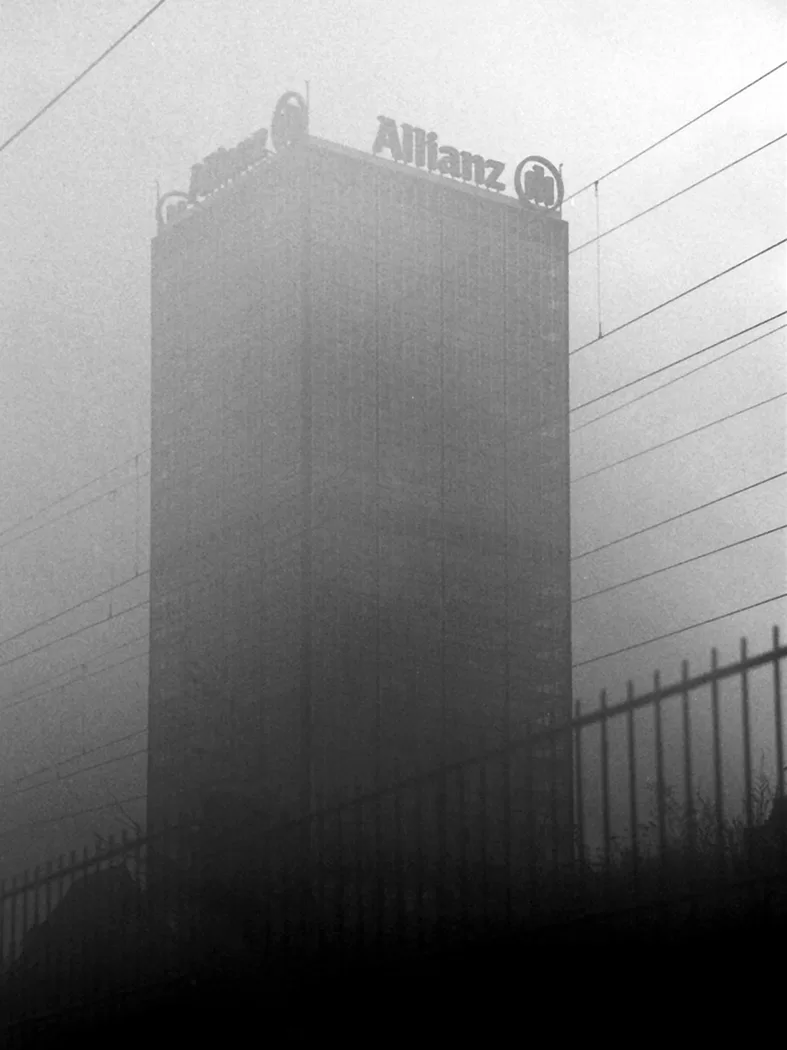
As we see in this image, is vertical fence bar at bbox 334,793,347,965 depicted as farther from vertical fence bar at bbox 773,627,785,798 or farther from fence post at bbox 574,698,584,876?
vertical fence bar at bbox 773,627,785,798

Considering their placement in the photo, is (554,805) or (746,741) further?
(554,805)

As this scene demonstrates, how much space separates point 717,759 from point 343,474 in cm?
10014

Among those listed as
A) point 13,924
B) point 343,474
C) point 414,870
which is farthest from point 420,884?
point 343,474

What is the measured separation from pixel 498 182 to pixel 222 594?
2977 centimetres

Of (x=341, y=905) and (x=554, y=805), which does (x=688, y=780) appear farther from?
(x=341, y=905)

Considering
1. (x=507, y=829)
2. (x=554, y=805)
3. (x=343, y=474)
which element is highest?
(x=343, y=474)

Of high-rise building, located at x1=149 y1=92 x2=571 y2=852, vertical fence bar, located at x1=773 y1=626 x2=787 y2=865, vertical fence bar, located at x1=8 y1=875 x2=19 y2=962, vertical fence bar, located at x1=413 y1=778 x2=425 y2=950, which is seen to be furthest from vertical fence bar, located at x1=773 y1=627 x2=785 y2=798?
high-rise building, located at x1=149 y1=92 x2=571 y2=852

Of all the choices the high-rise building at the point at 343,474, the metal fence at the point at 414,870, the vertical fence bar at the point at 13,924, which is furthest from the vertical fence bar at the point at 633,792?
the high-rise building at the point at 343,474

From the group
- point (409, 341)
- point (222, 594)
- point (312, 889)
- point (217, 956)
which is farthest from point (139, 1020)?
point (409, 341)

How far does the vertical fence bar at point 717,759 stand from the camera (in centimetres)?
1034

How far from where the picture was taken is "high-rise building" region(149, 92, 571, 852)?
109 m

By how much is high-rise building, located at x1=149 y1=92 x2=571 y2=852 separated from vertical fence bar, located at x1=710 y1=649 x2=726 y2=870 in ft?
304

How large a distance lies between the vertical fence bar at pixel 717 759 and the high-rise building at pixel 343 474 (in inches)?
3645

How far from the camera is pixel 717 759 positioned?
10781 mm
